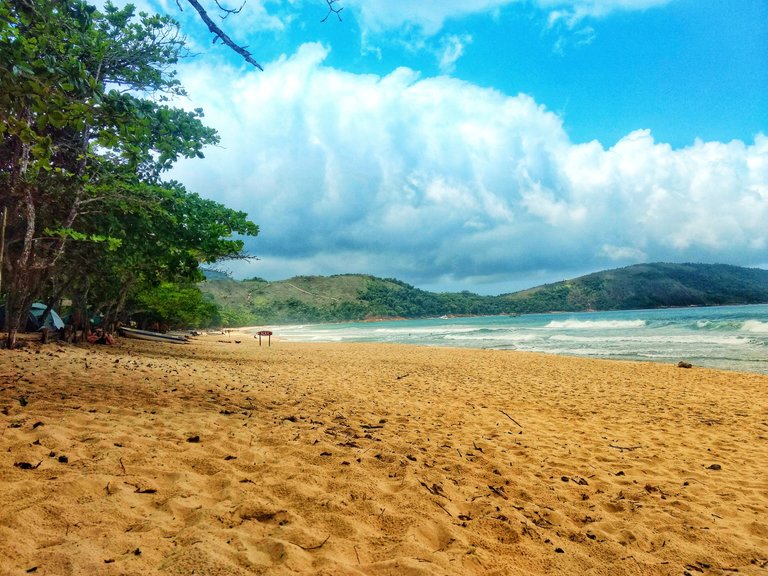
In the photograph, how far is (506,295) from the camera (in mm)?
164000

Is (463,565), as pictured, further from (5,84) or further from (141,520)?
(5,84)

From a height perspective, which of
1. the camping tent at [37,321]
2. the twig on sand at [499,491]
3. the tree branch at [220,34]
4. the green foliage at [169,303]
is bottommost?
the twig on sand at [499,491]

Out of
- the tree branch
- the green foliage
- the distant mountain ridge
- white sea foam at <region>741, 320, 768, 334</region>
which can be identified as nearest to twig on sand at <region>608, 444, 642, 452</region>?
the tree branch

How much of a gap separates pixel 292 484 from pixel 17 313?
11.3 m

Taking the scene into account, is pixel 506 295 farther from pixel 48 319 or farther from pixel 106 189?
pixel 106 189

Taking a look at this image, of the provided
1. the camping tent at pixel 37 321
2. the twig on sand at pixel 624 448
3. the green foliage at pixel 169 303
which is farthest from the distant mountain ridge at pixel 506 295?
the twig on sand at pixel 624 448

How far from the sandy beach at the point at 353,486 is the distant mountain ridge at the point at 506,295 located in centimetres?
11310

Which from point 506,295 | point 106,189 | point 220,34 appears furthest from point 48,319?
point 506,295

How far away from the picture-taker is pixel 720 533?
3.30 metres

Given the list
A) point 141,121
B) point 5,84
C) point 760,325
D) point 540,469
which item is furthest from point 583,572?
point 760,325

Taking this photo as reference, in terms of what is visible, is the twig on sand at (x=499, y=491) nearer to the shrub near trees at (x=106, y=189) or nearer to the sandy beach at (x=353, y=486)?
the sandy beach at (x=353, y=486)

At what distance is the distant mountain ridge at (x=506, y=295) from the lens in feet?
412

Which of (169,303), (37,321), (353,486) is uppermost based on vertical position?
(169,303)

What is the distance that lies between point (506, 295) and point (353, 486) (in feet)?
549
